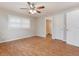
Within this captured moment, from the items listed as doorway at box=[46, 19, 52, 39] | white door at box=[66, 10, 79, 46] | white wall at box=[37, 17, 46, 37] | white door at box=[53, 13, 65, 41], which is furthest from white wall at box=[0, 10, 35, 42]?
white door at box=[66, 10, 79, 46]

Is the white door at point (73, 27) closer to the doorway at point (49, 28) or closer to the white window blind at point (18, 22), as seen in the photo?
the doorway at point (49, 28)

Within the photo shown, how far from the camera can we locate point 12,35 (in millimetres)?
1891

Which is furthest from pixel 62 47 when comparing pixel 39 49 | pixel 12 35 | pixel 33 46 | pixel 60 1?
pixel 12 35

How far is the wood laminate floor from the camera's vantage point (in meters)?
1.81

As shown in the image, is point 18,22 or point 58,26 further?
point 58,26

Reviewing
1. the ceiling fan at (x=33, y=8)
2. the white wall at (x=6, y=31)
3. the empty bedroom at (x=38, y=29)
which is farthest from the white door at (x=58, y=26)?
the white wall at (x=6, y=31)

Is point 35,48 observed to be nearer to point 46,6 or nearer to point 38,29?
point 38,29

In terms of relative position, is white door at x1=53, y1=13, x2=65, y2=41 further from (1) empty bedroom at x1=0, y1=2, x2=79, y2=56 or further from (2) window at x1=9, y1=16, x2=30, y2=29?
(2) window at x1=9, y1=16, x2=30, y2=29

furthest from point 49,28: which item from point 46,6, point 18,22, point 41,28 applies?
point 18,22

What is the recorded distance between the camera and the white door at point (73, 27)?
69.4 inches

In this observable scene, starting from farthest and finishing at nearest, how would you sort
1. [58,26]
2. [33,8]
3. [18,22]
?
1. [58,26]
2. [18,22]
3. [33,8]

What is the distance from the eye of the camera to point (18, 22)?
190 cm

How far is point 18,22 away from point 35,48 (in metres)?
0.65

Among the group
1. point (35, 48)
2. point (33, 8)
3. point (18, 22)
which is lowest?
point (35, 48)
